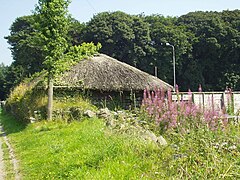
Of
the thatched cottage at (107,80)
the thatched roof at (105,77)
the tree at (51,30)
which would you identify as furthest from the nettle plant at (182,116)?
the thatched roof at (105,77)

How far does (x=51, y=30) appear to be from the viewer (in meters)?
14.0

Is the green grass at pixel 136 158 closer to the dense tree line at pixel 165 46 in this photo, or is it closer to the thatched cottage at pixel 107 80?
the thatched cottage at pixel 107 80

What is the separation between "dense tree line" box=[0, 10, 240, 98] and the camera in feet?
127

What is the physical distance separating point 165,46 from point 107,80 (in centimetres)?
Result: 2464

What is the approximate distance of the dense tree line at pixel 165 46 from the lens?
127 ft

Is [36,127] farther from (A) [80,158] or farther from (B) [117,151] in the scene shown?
(B) [117,151]

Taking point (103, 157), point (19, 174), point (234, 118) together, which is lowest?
point (19, 174)

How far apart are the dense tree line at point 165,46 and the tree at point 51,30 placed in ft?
78.2

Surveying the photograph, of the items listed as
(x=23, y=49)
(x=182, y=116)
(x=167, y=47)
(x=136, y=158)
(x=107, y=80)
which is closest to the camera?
(x=136, y=158)

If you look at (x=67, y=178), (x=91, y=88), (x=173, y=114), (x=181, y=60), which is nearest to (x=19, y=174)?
(x=67, y=178)

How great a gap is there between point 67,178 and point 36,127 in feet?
24.0

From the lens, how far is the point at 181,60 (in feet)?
136

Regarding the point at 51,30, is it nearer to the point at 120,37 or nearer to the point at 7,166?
the point at 7,166

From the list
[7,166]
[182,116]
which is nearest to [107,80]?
[7,166]
